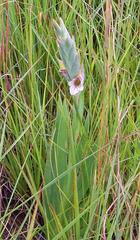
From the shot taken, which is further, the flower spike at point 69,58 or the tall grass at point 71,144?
the tall grass at point 71,144

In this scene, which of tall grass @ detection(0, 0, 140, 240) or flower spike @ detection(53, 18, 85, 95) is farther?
tall grass @ detection(0, 0, 140, 240)

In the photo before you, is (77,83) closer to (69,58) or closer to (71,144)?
(69,58)

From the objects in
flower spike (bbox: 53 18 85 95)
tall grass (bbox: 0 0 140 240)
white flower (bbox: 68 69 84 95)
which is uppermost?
flower spike (bbox: 53 18 85 95)

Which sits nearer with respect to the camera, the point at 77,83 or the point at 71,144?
the point at 77,83

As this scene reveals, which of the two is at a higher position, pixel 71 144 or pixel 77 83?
pixel 77 83

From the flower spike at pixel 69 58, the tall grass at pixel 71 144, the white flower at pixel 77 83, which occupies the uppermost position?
the flower spike at pixel 69 58

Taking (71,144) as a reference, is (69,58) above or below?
above

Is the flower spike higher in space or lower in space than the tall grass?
higher

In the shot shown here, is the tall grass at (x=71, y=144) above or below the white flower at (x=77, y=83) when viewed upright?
below

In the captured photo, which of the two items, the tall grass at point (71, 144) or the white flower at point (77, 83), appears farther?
the tall grass at point (71, 144)

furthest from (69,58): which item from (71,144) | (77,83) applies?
(71,144)
